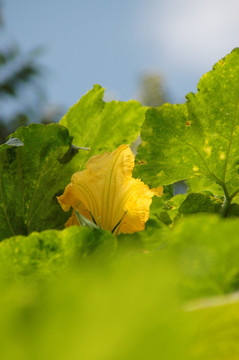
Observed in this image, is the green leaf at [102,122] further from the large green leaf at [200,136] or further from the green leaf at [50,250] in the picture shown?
the green leaf at [50,250]

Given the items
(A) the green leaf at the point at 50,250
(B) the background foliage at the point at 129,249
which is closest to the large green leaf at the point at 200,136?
(B) the background foliage at the point at 129,249

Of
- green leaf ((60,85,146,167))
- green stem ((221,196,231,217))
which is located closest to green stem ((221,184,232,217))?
green stem ((221,196,231,217))

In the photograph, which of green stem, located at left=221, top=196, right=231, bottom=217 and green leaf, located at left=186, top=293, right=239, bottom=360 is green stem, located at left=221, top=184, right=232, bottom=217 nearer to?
green stem, located at left=221, top=196, right=231, bottom=217

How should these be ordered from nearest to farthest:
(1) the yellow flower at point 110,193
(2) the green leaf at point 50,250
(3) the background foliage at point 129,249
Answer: (3) the background foliage at point 129,249 → (2) the green leaf at point 50,250 → (1) the yellow flower at point 110,193

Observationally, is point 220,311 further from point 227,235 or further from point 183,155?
point 183,155

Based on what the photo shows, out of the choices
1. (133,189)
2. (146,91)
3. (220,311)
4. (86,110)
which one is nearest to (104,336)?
(220,311)

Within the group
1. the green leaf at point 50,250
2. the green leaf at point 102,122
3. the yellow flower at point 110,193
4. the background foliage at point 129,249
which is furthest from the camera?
the green leaf at point 102,122

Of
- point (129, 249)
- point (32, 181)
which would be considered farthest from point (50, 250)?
point (32, 181)
